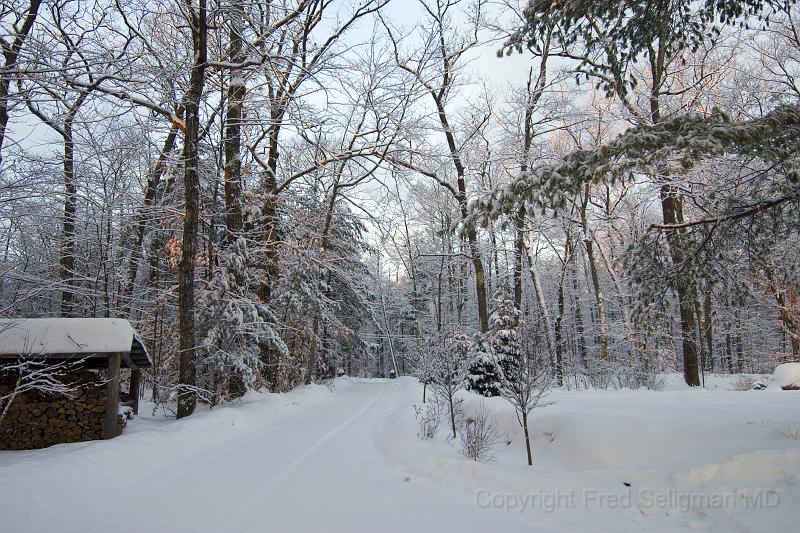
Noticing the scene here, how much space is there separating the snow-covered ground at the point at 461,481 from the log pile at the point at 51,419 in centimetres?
73

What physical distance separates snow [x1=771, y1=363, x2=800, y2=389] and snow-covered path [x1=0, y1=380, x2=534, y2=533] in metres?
12.6

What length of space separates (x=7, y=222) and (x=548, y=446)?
32.8 feet

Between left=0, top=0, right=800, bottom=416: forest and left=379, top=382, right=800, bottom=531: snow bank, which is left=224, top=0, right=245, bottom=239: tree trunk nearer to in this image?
left=0, top=0, right=800, bottom=416: forest

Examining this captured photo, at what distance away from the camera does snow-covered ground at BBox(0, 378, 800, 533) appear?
13.9 feet

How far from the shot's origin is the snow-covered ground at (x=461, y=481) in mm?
4250

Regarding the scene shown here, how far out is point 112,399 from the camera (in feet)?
25.2

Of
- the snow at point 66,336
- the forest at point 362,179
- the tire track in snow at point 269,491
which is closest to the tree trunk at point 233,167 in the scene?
the forest at point 362,179

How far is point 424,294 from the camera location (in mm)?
43719

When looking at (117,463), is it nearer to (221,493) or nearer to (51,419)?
(221,493)

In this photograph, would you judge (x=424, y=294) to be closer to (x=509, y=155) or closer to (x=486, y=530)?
(x=509, y=155)

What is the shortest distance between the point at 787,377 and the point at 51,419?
1823cm

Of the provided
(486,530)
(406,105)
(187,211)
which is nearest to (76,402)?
(187,211)

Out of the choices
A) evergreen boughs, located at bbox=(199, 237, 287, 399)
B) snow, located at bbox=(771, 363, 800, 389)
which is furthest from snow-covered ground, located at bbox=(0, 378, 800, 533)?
snow, located at bbox=(771, 363, 800, 389)

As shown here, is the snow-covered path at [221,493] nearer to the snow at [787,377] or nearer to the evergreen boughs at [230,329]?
the evergreen boughs at [230,329]
